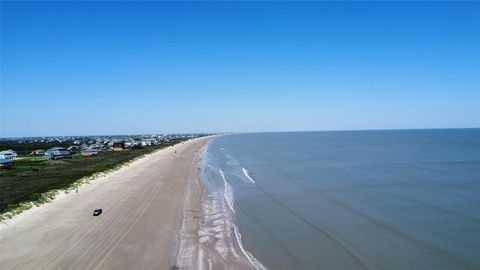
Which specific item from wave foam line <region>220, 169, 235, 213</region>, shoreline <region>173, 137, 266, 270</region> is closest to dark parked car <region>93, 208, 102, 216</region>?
shoreline <region>173, 137, 266, 270</region>

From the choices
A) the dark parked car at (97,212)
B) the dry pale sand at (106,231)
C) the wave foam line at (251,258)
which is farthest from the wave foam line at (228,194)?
the dark parked car at (97,212)

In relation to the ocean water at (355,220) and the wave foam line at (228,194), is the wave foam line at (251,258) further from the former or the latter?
the wave foam line at (228,194)

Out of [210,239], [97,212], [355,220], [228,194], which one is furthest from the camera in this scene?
[228,194]

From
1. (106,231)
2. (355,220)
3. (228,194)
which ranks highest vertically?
(106,231)

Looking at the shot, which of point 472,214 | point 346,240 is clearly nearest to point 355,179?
point 472,214

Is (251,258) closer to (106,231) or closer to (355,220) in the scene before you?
(106,231)

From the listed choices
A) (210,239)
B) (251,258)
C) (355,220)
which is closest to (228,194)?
(355,220)

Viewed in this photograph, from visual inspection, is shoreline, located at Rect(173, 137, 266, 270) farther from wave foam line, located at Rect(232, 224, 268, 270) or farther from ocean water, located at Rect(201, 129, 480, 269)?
ocean water, located at Rect(201, 129, 480, 269)

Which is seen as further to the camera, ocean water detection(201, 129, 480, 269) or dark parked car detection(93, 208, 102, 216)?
dark parked car detection(93, 208, 102, 216)

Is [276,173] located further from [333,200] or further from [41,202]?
[41,202]

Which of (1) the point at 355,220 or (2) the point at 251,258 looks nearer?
(2) the point at 251,258
